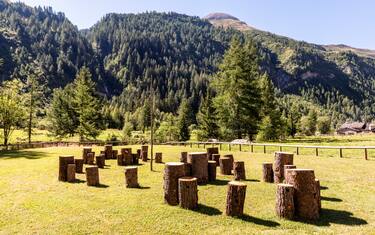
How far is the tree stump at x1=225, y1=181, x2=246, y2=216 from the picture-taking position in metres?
12.5

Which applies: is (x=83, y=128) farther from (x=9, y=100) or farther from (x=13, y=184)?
(x=13, y=184)

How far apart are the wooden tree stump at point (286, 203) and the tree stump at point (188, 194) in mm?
3237

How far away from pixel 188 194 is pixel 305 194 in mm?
4393

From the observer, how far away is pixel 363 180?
18375 millimetres

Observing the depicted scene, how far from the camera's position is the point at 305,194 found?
1238cm

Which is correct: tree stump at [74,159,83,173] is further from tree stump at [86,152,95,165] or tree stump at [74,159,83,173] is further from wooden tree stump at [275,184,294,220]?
wooden tree stump at [275,184,294,220]

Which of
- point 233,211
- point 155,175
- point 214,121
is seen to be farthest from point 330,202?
point 214,121

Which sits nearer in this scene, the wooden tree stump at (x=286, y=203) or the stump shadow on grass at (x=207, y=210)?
the wooden tree stump at (x=286, y=203)

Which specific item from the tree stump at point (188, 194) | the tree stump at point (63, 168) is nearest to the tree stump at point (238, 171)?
the tree stump at point (188, 194)

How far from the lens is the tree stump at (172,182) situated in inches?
559

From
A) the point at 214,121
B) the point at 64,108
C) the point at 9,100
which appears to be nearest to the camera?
the point at 9,100

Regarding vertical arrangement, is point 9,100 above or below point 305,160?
above

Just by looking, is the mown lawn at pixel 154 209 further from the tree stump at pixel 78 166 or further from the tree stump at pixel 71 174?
the tree stump at pixel 78 166

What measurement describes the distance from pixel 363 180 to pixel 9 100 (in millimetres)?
46390
